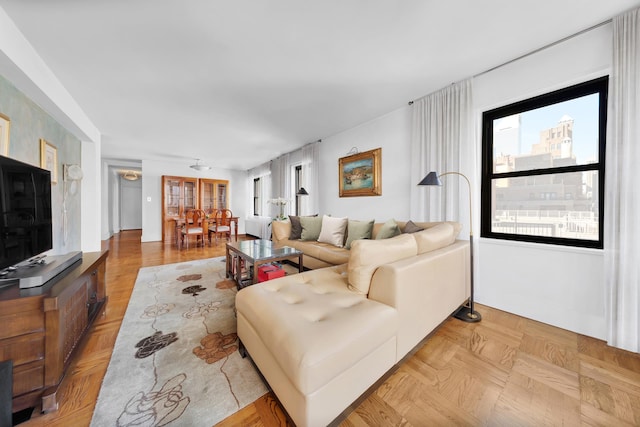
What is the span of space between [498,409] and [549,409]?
0.89ft

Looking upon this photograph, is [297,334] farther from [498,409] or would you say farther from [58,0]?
[58,0]

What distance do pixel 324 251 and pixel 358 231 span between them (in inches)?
21.6

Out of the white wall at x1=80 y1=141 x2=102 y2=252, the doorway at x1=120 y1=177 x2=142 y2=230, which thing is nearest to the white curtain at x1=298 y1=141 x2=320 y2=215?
the white wall at x1=80 y1=141 x2=102 y2=252

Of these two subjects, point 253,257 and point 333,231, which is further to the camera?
point 333,231

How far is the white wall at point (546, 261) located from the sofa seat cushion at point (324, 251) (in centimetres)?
152

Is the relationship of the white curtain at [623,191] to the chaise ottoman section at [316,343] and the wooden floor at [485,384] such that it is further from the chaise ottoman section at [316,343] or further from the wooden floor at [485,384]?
A: the chaise ottoman section at [316,343]

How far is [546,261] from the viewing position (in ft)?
6.74

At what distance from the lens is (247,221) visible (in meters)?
7.89

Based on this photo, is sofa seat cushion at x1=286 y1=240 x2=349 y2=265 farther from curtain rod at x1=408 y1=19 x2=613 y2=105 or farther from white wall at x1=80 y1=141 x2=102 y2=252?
white wall at x1=80 y1=141 x2=102 y2=252

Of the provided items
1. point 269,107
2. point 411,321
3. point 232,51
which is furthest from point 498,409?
point 269,107

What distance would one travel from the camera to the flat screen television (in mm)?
1218

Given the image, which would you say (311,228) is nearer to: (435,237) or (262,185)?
(435,237)

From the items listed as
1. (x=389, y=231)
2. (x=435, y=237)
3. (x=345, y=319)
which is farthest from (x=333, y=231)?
(x=345, y=319)

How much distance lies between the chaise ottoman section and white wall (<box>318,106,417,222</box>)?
219 centimetres
